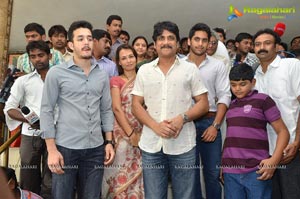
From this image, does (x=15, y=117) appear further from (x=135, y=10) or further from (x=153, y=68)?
(x=135, y=10)

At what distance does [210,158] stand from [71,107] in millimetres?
1301

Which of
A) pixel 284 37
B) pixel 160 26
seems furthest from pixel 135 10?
pixel 160 26

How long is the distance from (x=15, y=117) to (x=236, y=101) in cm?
194

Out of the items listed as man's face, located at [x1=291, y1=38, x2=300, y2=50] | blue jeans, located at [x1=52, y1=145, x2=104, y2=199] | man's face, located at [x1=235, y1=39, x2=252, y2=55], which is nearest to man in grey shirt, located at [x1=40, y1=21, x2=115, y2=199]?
blue jeans, located at [x1=52, y1=145, x2=104, y2=199]

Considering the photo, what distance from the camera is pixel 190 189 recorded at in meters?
2.54

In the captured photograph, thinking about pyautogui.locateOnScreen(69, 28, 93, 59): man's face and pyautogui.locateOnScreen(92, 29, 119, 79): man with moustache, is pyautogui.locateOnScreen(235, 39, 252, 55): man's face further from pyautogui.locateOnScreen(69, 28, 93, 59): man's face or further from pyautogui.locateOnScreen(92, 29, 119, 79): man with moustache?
pyautogui.locateOnScreen(69, 28, 93, 59): man's face

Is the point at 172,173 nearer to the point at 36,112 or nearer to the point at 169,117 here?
the point at 169,117

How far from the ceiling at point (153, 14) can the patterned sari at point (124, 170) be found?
4.22m

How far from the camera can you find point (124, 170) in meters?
3.07

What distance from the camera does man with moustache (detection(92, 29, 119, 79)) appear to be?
3.45m

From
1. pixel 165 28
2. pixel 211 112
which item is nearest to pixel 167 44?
pixel 165 28

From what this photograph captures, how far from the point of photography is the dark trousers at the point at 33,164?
308 centimetres

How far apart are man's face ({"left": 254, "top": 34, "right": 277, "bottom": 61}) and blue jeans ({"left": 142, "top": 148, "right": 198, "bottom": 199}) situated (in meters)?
0.98

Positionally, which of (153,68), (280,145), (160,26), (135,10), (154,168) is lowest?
(154,168)
